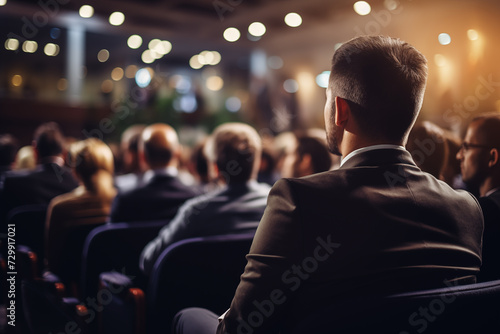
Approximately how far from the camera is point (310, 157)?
2.79 metres

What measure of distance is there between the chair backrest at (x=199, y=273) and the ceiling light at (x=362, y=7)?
8181 millimetres

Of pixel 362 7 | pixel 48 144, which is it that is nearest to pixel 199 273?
pixel 48 144

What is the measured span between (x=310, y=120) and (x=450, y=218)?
11.2m

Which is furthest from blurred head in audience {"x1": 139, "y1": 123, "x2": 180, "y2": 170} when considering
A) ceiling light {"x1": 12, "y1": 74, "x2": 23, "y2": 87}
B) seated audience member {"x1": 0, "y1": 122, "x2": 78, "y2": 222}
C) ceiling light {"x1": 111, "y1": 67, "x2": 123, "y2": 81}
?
ceiling light {"x1": 111, "y1": 67, "x2": 123, "y2": 81}

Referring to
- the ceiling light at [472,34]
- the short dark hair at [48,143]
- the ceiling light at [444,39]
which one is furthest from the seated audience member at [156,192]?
the ceiling light at [444,39]

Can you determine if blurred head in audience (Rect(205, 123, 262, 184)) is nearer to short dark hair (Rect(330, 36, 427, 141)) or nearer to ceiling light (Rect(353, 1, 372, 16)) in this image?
short dark hair (Rect(330, 36, 427, 141))

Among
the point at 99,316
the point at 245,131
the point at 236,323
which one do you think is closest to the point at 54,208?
the point at 99,316

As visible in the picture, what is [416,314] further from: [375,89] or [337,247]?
[375,89]

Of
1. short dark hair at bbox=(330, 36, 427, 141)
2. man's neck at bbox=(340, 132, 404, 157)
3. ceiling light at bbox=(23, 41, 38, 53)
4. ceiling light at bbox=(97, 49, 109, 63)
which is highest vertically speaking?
ceiling light at bbox=(23, 41, 38, 53)

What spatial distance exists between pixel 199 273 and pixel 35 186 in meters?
2.23

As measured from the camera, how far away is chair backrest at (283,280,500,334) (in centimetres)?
85

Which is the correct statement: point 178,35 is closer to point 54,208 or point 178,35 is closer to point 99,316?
point 54,208

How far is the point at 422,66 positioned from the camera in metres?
1.13

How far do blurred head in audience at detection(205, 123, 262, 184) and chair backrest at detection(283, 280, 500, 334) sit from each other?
1.27m
